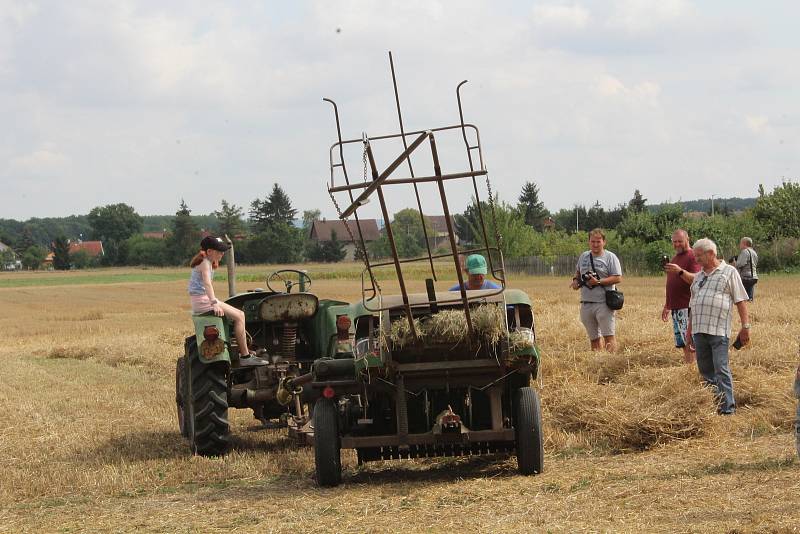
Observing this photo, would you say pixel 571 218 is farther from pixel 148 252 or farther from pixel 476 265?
pixel 476 265

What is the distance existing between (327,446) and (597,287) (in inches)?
209

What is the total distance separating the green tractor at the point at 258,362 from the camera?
Result: 8.59m

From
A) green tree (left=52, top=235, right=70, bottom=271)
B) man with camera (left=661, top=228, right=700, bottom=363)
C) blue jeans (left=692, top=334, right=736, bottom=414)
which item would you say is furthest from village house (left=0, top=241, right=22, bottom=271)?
blue jeans (left=692, top=334, right=736, bottom=414)

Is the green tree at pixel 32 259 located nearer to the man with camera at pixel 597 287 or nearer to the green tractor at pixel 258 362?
the man with camera at pixel 597 287

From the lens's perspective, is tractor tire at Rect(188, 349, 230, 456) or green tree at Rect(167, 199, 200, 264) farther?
green tree at Rect(167, 199, 200, 264)

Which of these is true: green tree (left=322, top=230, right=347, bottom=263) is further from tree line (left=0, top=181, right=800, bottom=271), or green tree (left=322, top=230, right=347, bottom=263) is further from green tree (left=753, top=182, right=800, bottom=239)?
green tree (left=753, top=182, right=800, bottom=239)

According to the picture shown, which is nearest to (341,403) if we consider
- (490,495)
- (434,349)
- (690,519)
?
(434,349)

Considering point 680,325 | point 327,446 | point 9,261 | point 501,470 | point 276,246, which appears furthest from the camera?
point 9,261

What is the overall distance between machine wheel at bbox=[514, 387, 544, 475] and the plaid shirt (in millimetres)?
2732

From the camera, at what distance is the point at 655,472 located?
22.2 feet

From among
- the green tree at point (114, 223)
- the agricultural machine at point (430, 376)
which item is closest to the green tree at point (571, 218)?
the green tree at point (114, 223)

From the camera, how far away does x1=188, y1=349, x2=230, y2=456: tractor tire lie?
28.0 feet

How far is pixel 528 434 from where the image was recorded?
6855 mm

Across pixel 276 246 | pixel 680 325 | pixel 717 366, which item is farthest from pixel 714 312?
pixel 276 246
